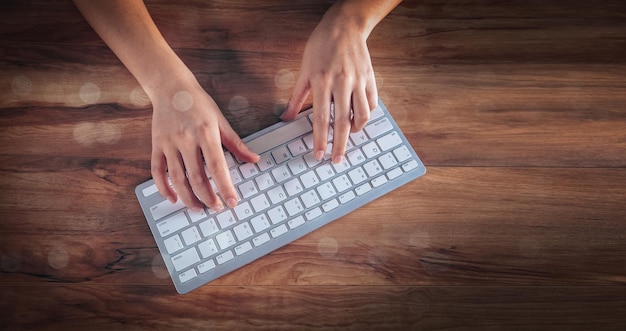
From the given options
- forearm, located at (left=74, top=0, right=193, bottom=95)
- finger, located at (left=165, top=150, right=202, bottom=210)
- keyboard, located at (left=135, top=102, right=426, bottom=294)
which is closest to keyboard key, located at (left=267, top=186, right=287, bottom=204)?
keyboard, located at (left=135, top=102, right=426, bottom=294)

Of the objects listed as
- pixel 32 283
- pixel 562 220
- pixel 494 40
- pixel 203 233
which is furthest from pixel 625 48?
pixel 32 283

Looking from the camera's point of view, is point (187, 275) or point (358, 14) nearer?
point (187, 275)

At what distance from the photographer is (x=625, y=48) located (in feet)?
2.75

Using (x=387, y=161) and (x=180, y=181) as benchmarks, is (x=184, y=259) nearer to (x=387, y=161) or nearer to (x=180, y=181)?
(x=180, y=181)

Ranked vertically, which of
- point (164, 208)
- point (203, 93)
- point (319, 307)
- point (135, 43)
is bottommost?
point (319, 307)

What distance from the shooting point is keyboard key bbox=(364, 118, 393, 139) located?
0.77m

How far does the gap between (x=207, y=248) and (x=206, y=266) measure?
0.03m

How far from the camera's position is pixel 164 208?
713 mm

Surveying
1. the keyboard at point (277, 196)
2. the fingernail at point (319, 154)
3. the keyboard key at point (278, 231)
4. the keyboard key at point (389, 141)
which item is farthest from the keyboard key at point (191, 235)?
the keyboard key at point (389, 141)

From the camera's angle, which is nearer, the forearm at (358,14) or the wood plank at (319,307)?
the wood plank at (319,307)

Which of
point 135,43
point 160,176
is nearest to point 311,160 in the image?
point 160,176

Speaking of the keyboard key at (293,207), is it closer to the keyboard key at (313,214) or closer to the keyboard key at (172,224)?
the keyboard key at (313,214)

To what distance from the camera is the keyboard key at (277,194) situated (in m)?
0.72

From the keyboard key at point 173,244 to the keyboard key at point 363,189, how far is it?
271mm
